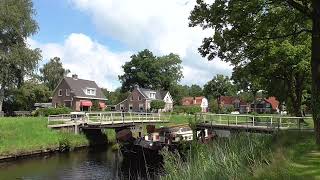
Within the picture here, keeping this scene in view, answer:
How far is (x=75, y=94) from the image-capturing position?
80000 mm

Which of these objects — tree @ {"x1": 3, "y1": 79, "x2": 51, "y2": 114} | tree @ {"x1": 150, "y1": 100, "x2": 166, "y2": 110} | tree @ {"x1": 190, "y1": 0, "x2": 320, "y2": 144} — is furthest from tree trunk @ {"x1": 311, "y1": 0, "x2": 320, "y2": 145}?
tree @ {"x1": 150, "y1": 100, "x2": 166, "y2": 110}

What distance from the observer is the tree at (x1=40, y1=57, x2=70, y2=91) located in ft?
356

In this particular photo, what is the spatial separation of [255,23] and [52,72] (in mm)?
96205

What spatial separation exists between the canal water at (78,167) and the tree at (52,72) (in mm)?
72267

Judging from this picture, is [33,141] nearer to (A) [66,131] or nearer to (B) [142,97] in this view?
(A) [66,131]

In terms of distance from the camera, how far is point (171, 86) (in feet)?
379

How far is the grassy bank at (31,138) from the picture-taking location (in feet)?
112

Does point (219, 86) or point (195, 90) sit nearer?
point (219, 86)

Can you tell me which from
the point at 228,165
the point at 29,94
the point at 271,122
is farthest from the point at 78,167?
the point at 29,94

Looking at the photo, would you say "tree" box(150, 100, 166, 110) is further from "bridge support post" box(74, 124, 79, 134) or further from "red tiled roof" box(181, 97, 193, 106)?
"bridge support post" box(74, 124, 79, 134)

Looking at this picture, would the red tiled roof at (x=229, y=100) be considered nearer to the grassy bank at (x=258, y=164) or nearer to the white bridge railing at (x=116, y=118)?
the white bridge railing at (x=116, y=118)

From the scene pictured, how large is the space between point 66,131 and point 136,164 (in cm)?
1185

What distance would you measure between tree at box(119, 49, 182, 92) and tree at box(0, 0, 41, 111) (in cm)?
5630

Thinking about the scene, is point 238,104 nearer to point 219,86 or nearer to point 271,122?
point 219,86
